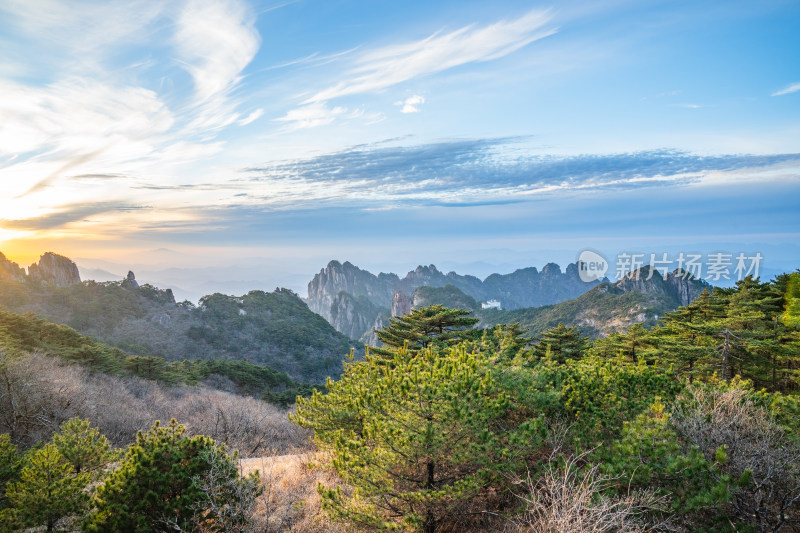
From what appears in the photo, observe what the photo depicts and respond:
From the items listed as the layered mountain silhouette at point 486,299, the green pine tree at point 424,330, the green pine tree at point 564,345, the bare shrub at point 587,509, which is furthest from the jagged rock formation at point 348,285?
the bare shrub at point 587,509

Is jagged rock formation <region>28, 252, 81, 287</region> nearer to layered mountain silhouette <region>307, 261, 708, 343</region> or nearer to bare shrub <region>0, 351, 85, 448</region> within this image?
layered mountain silhouette <region>307, 261, 708, 343</region>

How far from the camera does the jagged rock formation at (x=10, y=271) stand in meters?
58.3

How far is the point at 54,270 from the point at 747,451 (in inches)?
3594

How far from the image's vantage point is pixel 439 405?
7.01 metres

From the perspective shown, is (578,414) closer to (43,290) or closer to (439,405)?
(439,405)

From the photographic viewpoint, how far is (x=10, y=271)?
60375mm

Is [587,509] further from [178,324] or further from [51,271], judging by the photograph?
[51,271]

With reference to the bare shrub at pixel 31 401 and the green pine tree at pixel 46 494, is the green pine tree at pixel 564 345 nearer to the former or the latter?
the green pine tree at pixel 46 494

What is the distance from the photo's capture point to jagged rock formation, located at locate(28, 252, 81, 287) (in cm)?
6825

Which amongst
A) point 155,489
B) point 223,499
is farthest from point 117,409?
point 223,499

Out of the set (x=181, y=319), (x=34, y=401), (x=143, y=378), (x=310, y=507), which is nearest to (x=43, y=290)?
(x=181, y=319)

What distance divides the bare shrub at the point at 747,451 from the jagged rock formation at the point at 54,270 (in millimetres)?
83897

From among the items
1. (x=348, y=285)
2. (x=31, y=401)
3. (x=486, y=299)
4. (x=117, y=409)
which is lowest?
(x=486, y=299)

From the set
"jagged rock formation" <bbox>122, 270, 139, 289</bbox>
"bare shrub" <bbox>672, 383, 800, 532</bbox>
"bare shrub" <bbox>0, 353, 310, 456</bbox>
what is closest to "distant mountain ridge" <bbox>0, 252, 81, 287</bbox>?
"jagged rock formation" <bbox>122, 270, 139, 289</bbox>
